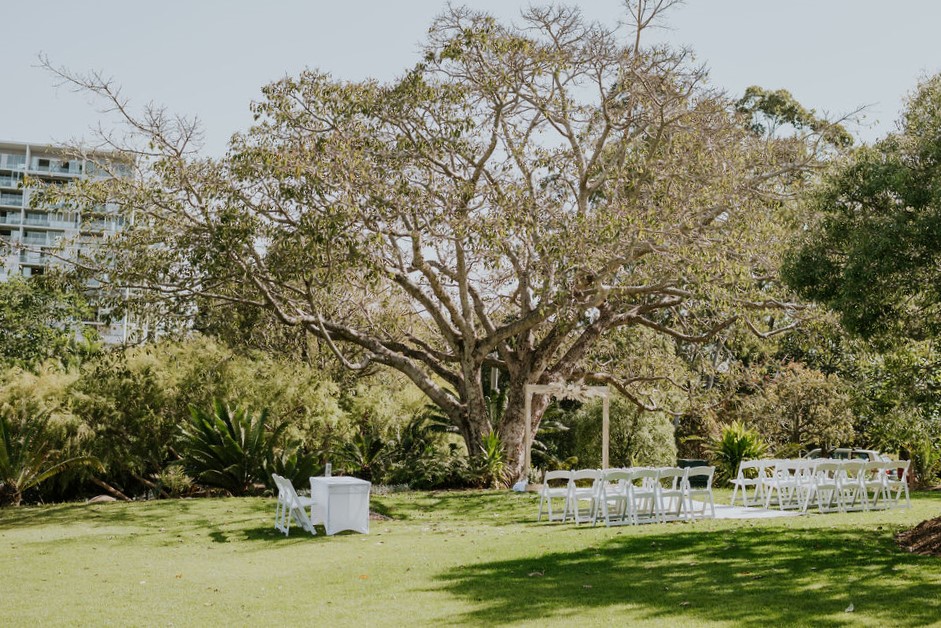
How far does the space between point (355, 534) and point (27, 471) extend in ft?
29.8

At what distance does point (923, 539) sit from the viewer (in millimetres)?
9797

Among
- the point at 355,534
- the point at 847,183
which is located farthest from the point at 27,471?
the point at 847,183

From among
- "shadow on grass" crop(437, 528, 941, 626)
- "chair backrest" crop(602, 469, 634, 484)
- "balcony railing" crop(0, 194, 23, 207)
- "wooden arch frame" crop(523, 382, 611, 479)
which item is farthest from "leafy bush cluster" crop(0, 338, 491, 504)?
"balcony railing" crop(0, 194, 23, 207)

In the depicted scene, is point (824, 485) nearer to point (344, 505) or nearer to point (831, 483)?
point (831, 483)

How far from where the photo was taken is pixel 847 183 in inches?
404

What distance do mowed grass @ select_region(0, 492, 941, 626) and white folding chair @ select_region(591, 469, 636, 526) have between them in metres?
0.49

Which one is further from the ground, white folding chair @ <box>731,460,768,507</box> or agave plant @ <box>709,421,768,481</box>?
agave plant @ <box>709,421,768,481</box>

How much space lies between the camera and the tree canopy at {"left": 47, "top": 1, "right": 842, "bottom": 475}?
1628 cm

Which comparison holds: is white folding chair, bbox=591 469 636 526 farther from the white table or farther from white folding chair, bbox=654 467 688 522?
the white table

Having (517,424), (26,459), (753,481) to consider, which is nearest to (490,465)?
(517,424)

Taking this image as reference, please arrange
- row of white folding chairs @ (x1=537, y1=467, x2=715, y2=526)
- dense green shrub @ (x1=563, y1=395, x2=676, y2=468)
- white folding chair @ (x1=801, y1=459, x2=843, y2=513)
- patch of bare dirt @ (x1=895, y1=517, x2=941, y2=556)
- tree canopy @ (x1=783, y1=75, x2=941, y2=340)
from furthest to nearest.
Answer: dense green shrub @ (x1=563, y1=395, x2=676, y2=468), white folding chair @ (x1=801, y1=459, x2=843, y2=513), row of white folding chairs @ (x1=537, y1=467, x2=715, y2=526), patch of bare dirt @ (x1=895, y1=517, x2=941, y2=556), tree canopy @ (x1=783, y1=75, x2=941, y2=340)

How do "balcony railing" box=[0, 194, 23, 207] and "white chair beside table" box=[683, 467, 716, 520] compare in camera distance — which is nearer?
"white chair beside table" box=[683, 467, 716, 520]

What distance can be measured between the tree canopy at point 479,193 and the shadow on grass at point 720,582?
21.9 feet

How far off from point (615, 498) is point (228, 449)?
27.3ft
